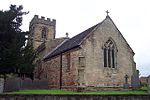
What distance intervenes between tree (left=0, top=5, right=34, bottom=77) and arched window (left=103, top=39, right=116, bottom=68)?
1062 cm

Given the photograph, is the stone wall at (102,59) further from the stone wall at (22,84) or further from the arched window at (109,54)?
the stone wall at (22,84)

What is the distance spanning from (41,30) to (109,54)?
978 inches

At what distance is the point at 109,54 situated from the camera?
31516 mm

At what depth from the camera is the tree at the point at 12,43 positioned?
102ft

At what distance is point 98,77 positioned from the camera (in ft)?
97.4

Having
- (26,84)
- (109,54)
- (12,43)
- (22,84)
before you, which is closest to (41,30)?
(12,43)

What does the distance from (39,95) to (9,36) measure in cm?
1534

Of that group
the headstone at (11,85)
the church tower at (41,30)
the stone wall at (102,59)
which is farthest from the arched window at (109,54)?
the church tower at (41,30)

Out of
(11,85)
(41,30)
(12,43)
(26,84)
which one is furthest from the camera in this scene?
(41,30)

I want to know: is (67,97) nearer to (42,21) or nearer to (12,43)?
(12,43)

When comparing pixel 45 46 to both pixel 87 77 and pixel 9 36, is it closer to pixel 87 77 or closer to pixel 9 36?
pixel 9 36

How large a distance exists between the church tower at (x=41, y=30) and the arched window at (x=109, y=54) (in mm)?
22881

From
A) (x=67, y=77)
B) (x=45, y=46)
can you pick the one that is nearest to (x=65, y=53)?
(x=67, y=77)

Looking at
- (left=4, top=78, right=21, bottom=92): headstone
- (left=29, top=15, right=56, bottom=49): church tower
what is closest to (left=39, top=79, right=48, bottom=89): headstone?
(left=4, top=78, right=21, bottom=92): headstone
